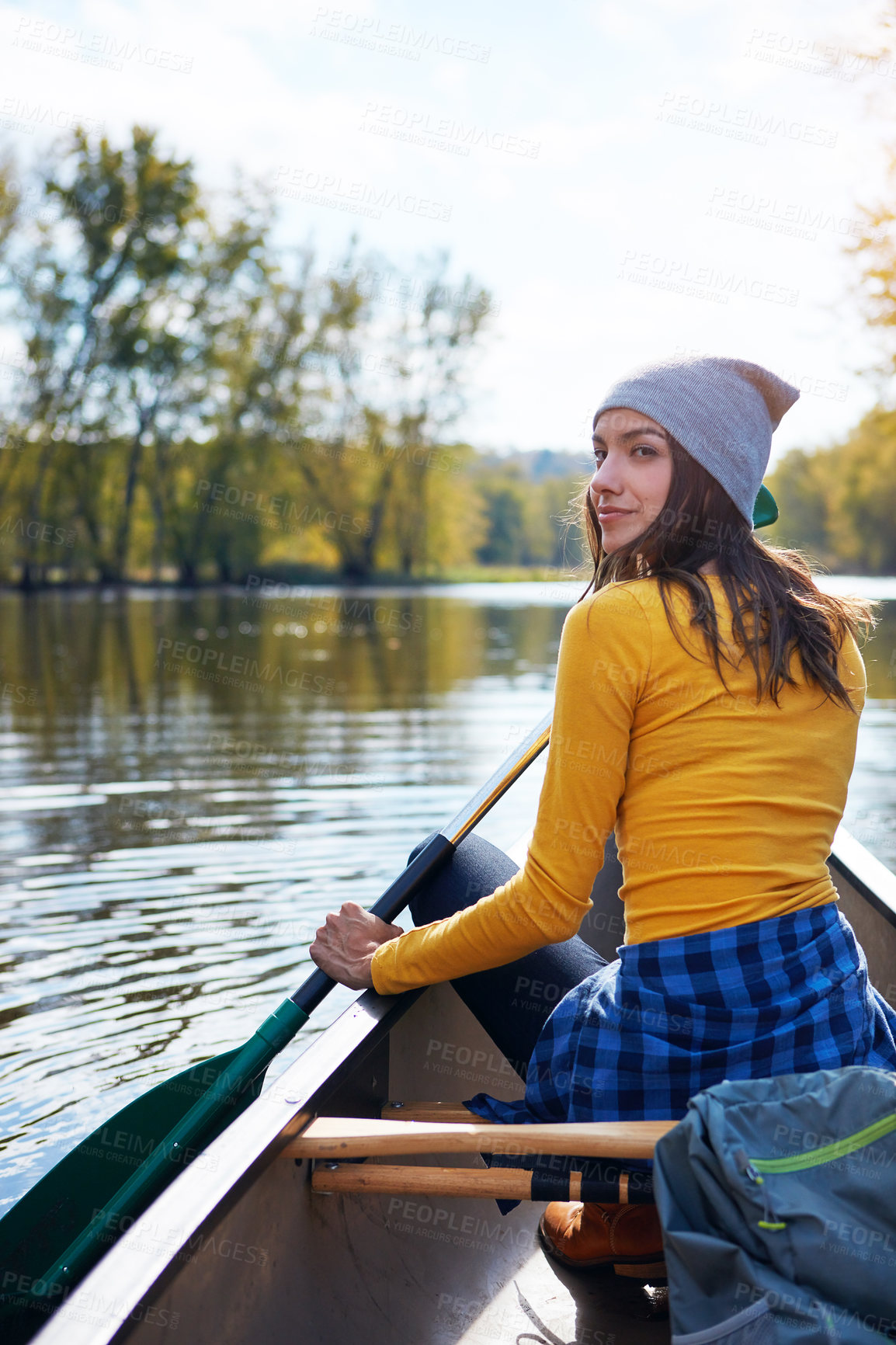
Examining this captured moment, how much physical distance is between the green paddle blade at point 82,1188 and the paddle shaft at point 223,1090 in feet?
0.05

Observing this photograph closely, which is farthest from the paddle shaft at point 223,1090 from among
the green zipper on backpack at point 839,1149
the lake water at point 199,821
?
the green zipper on backpack at point 839,1149

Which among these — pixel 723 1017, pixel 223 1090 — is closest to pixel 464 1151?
pixel 723 1017

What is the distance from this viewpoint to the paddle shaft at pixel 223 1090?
1.85 meters

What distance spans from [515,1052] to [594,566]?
0.81 metres

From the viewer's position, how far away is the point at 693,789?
1472 millimetres

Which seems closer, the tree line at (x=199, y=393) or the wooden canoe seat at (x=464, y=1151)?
the wooden canoe seat at (x=464, y=1151)

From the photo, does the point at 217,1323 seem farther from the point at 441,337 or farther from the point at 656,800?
the point at 441,337

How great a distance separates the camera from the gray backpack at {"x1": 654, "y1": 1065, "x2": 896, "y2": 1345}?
119 cm

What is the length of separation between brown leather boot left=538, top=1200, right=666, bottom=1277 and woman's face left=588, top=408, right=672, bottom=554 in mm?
1018

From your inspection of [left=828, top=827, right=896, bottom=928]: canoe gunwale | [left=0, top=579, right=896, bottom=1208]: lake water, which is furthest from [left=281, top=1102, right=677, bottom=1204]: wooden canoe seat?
[left=828, top=827, right=896, bottom=928]: canoe gunwale

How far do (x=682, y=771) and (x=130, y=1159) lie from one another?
1.28 m

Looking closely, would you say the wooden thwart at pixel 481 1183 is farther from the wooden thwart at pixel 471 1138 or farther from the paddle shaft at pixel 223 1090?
the paddle shaft at pixel 223 1090

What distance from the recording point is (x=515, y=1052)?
1.92 metres

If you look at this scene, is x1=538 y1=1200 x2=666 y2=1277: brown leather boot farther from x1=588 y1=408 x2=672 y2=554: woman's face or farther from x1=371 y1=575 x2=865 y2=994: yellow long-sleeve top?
x1=588 y1=408 x2=672 y2=554: woman's face
